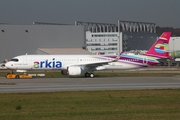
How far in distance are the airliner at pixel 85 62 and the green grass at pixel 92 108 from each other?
2388 centimetres

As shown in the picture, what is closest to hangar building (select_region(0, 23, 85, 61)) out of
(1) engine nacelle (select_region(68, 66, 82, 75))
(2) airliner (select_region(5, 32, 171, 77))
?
(2) airliner (select_region(5, 32, 171, 77))

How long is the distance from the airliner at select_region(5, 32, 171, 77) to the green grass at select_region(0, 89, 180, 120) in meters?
23.9

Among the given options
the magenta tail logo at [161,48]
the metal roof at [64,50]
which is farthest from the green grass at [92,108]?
the metal roof at [64,50]

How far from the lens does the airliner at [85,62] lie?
44938mm

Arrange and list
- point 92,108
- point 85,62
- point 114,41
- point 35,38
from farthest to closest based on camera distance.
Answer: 1. point 114,41
2. point 35,38
3. point 85,62
4. point 92,108

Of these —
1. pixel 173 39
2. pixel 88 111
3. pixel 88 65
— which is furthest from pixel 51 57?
pixel 173 39

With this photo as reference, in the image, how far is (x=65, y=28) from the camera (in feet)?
290

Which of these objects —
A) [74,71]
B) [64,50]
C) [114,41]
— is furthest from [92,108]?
[114,41]

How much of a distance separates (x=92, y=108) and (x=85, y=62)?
97.9ft

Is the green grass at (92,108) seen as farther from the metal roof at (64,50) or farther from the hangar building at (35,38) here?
the metal roof at (64,50)

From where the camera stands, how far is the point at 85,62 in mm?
46594

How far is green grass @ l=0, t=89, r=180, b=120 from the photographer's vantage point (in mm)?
14398

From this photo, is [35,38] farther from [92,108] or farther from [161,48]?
[92,108]

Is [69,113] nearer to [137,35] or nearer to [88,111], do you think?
[88,111]
